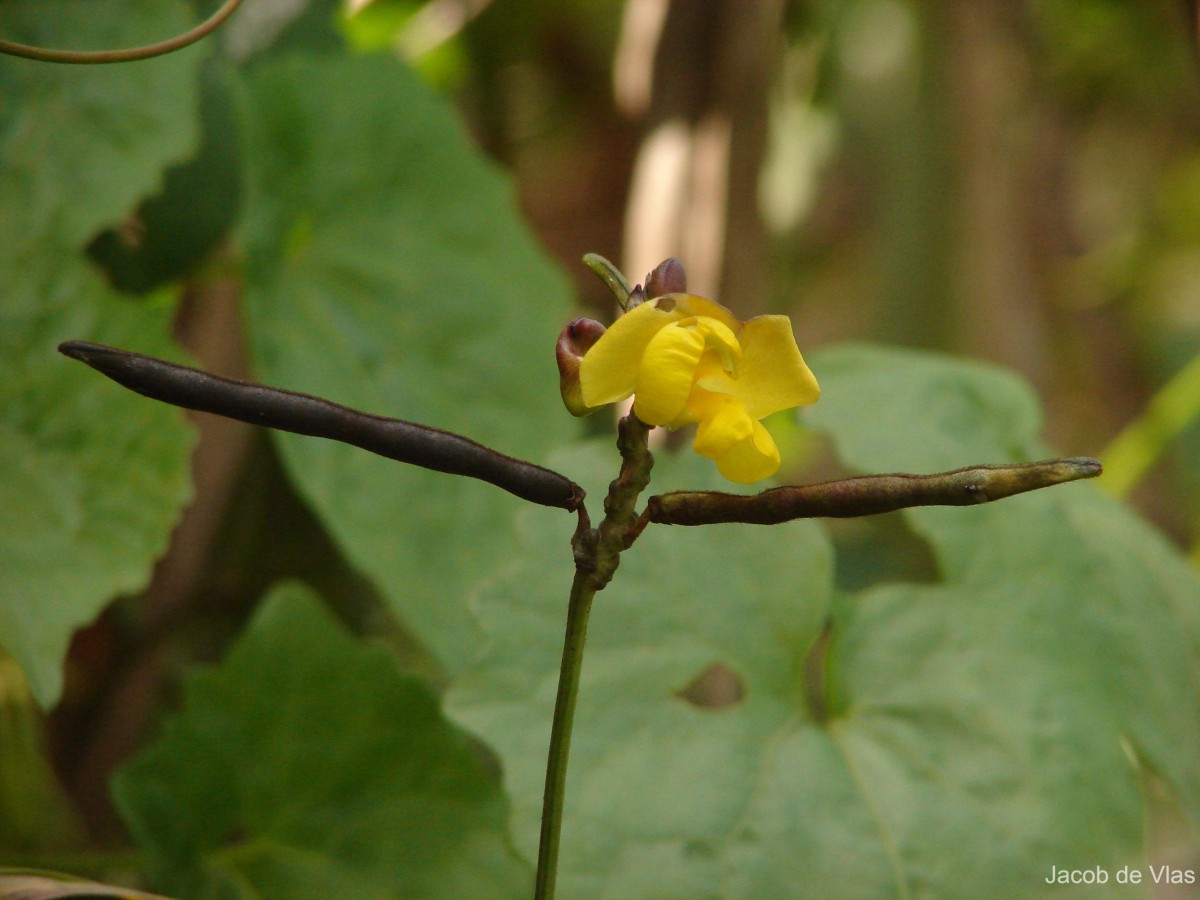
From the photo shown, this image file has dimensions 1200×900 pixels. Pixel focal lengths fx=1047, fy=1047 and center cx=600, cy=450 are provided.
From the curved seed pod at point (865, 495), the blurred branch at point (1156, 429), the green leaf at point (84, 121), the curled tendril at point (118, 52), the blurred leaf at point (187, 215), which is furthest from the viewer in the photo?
the blurred branch at point (1156, 429)

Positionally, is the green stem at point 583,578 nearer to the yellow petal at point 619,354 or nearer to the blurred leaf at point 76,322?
the yellow petal at point 619,354

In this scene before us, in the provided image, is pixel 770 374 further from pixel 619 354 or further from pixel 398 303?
pixel 398 303

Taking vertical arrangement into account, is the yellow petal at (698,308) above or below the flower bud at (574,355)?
above

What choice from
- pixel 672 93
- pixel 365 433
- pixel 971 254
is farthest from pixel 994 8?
pixel 365 433

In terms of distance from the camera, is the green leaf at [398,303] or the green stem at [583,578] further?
the green leaf at [398,303]

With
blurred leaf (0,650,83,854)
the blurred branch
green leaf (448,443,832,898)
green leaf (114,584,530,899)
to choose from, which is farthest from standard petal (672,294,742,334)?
the blurred branch

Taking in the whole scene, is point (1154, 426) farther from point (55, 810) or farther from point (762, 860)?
point (55, 810)

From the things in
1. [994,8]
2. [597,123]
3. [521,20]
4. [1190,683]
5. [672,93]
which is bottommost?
[1190,683]

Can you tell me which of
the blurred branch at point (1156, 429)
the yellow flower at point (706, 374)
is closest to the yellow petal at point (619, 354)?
the yellow flower at point (706, 374)
